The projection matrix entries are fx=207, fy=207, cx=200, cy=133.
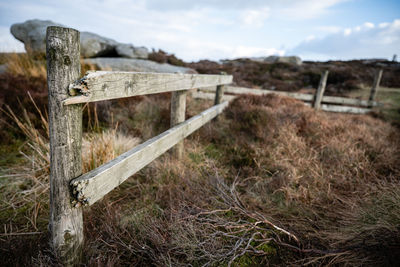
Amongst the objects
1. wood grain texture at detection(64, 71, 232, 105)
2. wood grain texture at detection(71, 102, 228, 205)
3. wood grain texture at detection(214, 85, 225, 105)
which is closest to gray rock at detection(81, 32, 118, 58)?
wood grain texture at detection(214, 85, 225, 105)

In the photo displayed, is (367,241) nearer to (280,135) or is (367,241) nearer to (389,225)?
(389,225)

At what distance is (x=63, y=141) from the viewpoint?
1312mm

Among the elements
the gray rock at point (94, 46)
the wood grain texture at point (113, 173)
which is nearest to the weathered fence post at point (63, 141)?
the wood grain texture at point (113, 173)

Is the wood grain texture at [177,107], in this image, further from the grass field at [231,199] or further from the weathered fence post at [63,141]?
the weathered fence post at [63,141]

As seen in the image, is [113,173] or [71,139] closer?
[71,139]

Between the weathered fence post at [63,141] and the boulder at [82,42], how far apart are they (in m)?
11.1

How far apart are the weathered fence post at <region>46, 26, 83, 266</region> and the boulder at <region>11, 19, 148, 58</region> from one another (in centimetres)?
1113

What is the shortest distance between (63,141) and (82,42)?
40.0 ft

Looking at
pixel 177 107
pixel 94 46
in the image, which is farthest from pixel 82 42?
pixel 177 107

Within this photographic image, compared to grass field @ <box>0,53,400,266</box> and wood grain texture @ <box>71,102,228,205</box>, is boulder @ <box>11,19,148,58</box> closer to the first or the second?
grass field @ <box>0,53,400,266</box>

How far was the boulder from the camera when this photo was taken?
10875 mm

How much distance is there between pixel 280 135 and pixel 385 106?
25.1 ft

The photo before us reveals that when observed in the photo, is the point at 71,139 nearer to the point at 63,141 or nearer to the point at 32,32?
the point at 63,141

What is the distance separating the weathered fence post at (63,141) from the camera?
121cm
